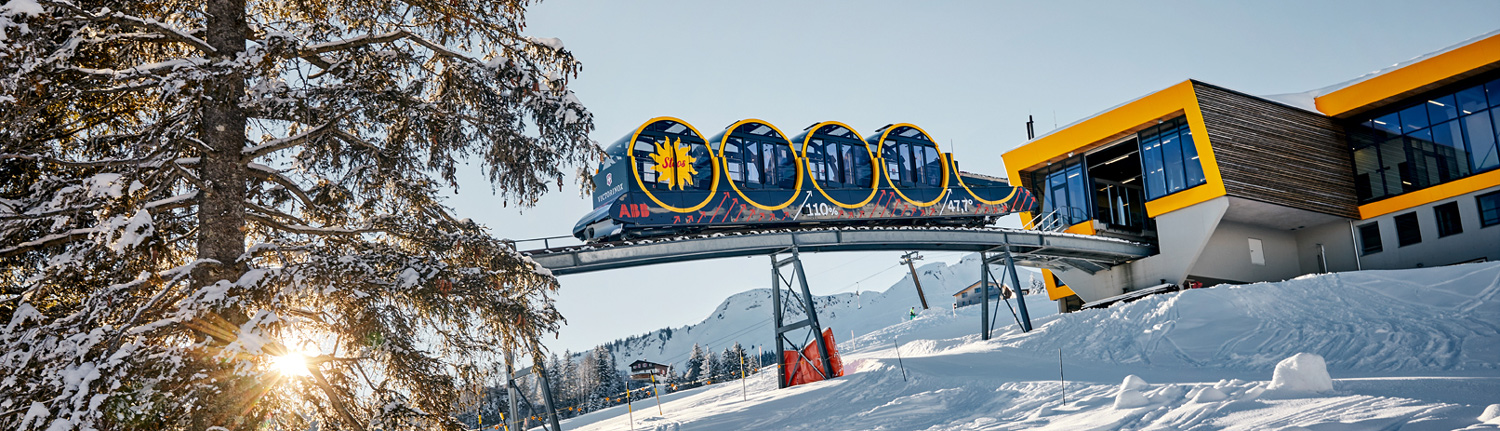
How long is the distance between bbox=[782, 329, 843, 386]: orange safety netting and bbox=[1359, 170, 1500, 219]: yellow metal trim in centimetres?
2117

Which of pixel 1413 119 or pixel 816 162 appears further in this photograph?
pixel 1413 119

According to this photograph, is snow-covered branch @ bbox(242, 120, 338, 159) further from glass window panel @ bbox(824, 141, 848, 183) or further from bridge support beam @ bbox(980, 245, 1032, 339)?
bridge support beam @ bbox(980, 245, 1032, 339)

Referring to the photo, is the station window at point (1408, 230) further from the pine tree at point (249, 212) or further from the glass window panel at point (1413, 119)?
the pine tree at point (249, 212)

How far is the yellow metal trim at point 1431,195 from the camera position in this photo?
28.8 metres

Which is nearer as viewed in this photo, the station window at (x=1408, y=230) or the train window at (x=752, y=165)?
the train window at (x=752, y=165)

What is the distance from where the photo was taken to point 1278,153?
3097cm

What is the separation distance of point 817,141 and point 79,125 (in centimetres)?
1760

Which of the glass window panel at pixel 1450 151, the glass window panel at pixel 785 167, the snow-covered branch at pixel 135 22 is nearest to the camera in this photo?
the snow-covered branch at pixel 135 22

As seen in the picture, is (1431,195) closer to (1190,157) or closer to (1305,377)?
(1190,157)

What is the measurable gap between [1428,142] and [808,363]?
73.3 ft

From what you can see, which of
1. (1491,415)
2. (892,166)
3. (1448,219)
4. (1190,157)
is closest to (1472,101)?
(1448,219)

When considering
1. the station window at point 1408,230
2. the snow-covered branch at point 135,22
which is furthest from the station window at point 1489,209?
the snow-covered branch at point 135,22

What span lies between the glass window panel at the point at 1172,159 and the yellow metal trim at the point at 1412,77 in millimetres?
5895

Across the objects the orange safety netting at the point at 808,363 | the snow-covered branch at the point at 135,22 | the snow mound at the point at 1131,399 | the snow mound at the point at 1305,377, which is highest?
the snow-covered branch at the point at 135,22
